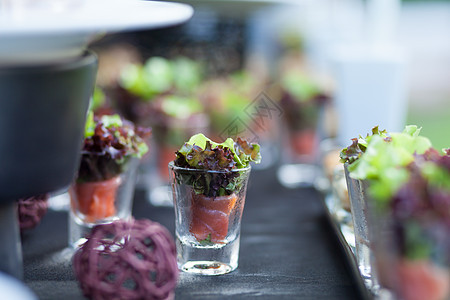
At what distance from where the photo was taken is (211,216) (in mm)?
1182

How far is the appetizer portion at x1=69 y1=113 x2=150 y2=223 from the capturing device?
4.49 feet

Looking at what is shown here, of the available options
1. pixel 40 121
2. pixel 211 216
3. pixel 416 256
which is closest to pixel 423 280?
pixel 416 256

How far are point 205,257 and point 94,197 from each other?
0.34 m

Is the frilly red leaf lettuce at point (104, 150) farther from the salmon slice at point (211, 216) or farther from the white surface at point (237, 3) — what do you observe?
the white surface at point (237, 3)

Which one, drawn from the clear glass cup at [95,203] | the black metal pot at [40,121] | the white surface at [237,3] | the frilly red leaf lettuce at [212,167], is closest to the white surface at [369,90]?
the white surface at [237,3]

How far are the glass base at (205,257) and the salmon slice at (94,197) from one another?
0.87 ft

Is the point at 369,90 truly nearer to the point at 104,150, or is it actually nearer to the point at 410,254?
the point at 104,150

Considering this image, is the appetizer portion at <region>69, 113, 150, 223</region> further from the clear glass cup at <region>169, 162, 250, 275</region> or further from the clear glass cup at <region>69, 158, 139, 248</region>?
the clear glass cup at <region>169, 162, 250, 275</region>

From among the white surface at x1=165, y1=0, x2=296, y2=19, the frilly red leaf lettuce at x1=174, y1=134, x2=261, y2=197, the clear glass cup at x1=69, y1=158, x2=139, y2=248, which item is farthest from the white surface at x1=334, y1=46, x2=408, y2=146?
the frilly red leaf lettuce at x1=174, y1=134, x2=261, y2=197

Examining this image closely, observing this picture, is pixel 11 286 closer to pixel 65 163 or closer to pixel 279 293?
pixel 65 163

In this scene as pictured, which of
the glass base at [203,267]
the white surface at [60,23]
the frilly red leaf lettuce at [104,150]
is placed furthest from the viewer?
the frilly red leaf lettuce at [104,150]

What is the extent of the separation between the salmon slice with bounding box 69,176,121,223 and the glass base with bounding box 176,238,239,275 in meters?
0.26

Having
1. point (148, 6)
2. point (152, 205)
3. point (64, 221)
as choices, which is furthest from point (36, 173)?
point (152, 205)

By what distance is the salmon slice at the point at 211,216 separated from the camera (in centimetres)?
117
